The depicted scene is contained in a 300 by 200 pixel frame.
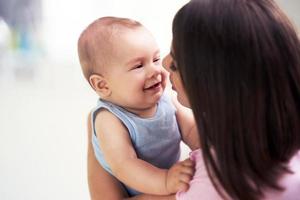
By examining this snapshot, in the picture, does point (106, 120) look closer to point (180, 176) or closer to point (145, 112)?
point (145, 112)

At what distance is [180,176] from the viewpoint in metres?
0.73

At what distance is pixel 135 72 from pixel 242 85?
1.01 feet

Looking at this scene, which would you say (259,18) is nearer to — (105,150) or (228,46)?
(228,46)

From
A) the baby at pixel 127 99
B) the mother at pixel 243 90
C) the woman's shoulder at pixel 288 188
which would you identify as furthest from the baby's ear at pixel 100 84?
the woman's shoulder at pixel 288 188

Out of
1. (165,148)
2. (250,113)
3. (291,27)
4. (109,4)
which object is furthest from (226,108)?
(109,4)

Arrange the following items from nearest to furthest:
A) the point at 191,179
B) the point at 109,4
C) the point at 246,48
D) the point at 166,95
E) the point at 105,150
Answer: the point at 246,48 < the point at 191,179 < the point at 105,150 < the point at 166,95 < the point at 109,4

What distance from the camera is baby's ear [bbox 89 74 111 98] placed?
899mm

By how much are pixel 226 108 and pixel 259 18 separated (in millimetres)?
134

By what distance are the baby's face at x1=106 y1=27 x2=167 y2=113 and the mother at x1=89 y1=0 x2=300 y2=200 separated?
8.2 inches

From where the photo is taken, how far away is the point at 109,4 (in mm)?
1657

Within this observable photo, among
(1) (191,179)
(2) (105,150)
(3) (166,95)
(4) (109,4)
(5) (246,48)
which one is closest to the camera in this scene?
(5) (246,48)

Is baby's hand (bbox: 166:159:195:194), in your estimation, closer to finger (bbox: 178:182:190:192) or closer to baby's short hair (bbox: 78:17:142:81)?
finger (bbox: 178:182:190:192)

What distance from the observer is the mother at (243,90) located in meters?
0.61

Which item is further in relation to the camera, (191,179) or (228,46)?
(191,179)
